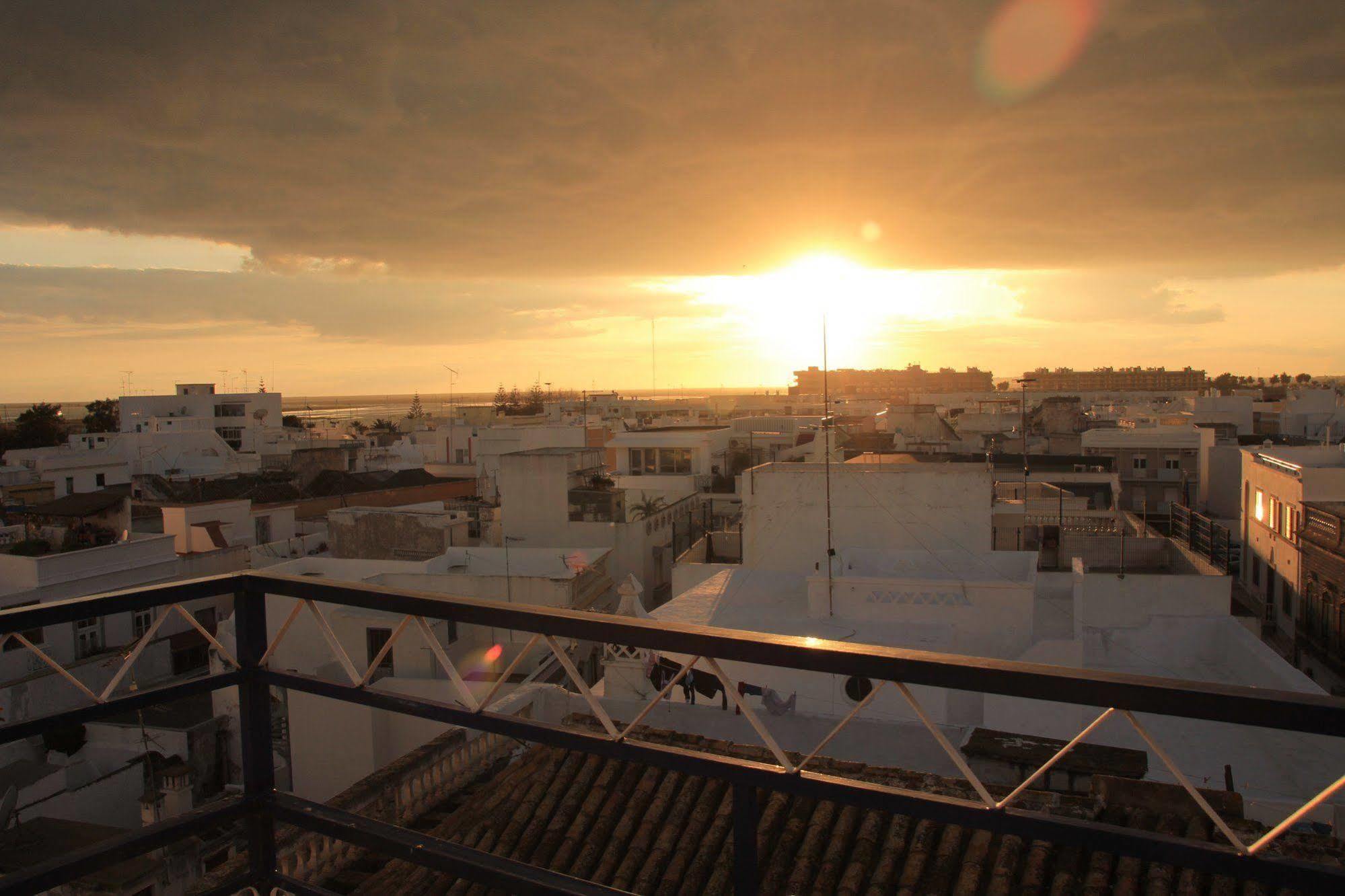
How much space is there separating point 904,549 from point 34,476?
30492 millimetres

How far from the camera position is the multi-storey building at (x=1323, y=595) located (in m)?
14.2

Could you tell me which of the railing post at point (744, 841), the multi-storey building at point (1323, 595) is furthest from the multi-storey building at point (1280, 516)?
the railing post at point (744, 841)

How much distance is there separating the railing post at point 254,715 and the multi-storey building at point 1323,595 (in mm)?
16282

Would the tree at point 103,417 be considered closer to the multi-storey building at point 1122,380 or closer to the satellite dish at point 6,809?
the satellite dish at point 6,809

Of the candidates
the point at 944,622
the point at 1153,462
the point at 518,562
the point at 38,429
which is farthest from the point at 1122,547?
the point at 38,429

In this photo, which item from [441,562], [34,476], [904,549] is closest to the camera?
[904,549]

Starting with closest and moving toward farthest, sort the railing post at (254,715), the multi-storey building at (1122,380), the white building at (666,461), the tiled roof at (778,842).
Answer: the railing post at (254,715) → the tiled roof at (778,842) → the white building at (666,461) → the multi-storey building at (1122,380)

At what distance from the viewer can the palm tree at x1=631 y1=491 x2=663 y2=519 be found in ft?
69.7

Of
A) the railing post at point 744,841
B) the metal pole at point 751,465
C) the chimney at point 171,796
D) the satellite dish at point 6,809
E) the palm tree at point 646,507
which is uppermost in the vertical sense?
the railing post at point 744,841

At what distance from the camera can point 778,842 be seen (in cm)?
477

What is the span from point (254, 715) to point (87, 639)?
15.5m

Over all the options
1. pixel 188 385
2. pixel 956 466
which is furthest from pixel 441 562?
pixel 188 385

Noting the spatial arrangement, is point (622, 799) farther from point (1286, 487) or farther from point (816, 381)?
point (816, 381)

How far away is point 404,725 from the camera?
10.2m
